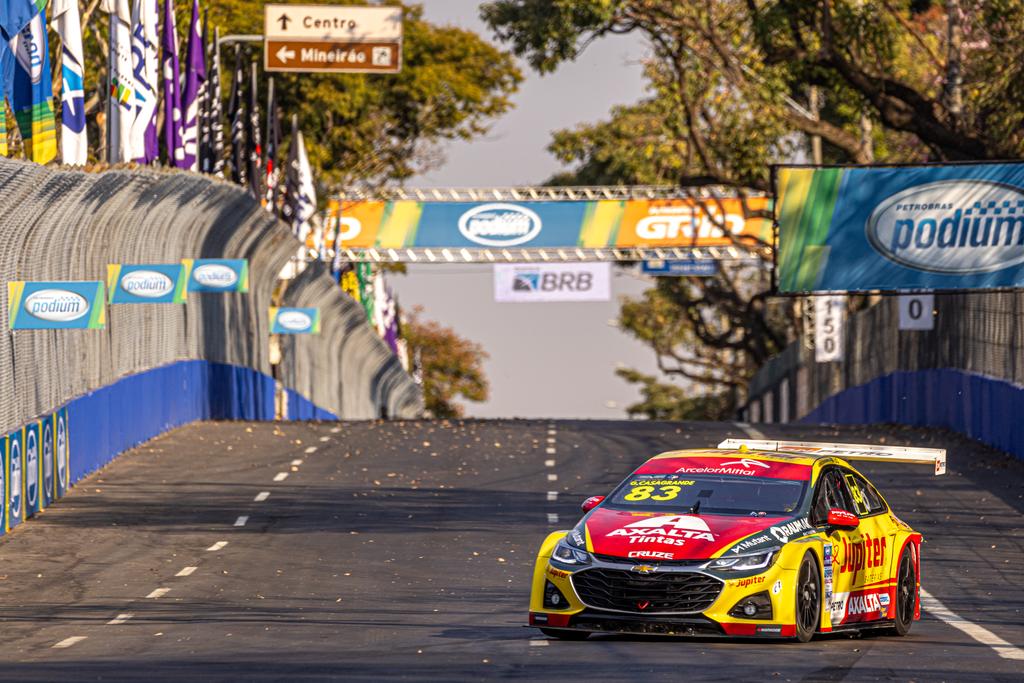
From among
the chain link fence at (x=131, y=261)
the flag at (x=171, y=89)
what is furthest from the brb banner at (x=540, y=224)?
the flag at (x=171, y=89)

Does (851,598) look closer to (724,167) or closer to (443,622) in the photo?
(443,622)

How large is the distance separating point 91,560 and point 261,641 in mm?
6600

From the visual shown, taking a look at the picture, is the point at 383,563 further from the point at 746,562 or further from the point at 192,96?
the point at 192,96

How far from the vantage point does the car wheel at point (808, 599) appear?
12648 mm

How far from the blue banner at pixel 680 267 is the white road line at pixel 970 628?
1689 inches

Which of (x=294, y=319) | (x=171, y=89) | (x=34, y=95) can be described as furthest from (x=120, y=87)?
(x=294, y=319)

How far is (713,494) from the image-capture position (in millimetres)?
13570

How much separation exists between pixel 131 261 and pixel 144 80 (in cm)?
348

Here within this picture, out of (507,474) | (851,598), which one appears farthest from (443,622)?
(507,474)

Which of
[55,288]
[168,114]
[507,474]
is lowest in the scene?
[507,474]

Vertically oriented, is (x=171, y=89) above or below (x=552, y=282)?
above

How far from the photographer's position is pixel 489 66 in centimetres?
6506

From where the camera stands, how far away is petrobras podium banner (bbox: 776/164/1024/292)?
96.2 feet

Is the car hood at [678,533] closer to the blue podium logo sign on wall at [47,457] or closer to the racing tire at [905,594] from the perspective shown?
the racing tire at [905,594]
